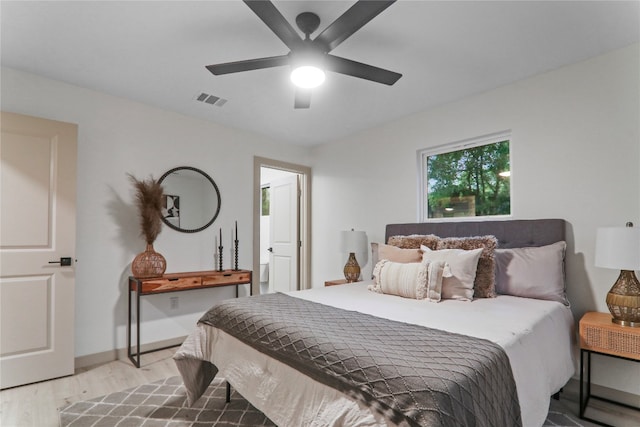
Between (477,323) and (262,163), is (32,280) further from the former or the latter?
(477,323)

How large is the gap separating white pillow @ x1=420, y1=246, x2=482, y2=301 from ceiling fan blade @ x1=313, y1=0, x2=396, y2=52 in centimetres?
168

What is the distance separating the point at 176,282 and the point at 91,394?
1.05 m

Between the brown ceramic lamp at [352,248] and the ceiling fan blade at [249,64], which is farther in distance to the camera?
the brown ceramic lamp at [352,248]

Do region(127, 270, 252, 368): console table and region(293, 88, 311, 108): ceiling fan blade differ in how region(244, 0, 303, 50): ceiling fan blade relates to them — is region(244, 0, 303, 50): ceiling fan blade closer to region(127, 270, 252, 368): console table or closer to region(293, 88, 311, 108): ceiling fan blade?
region(293, 88, 311, 108): ceiling fan blade

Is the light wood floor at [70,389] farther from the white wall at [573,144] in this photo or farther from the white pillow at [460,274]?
the white wall at [573,144]

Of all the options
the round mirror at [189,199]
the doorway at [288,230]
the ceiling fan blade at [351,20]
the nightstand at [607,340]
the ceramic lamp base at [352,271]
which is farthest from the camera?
the doorway at [288,230]

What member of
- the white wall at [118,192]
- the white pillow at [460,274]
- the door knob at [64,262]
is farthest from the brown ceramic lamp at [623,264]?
the door knob at [64,262]

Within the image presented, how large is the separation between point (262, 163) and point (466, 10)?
2940 millimetres

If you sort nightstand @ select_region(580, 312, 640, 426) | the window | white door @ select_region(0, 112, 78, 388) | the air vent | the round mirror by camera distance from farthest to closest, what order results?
1. the round mirror
2. the air vent
3. the window
4. white door @ select_region(0, 112, 78, 388)
5. nightstand @ select_region(580, 312, 640, 426)

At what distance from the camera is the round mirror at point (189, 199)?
3578 mm

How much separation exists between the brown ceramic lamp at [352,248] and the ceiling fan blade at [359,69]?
208 centimetres

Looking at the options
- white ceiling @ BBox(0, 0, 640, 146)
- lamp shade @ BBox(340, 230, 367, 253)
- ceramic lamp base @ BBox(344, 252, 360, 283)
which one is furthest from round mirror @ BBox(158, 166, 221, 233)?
ceramic lamp base @ BBox(344, 252, 360, 283)

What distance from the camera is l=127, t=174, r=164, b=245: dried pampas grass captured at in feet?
10.5

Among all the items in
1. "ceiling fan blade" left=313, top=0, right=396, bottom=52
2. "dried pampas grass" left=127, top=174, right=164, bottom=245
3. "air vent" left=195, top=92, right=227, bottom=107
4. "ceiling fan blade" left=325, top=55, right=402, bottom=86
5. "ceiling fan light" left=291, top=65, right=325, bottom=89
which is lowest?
"dried pampas grass" left=127, top=174, right=164, bottom=245
